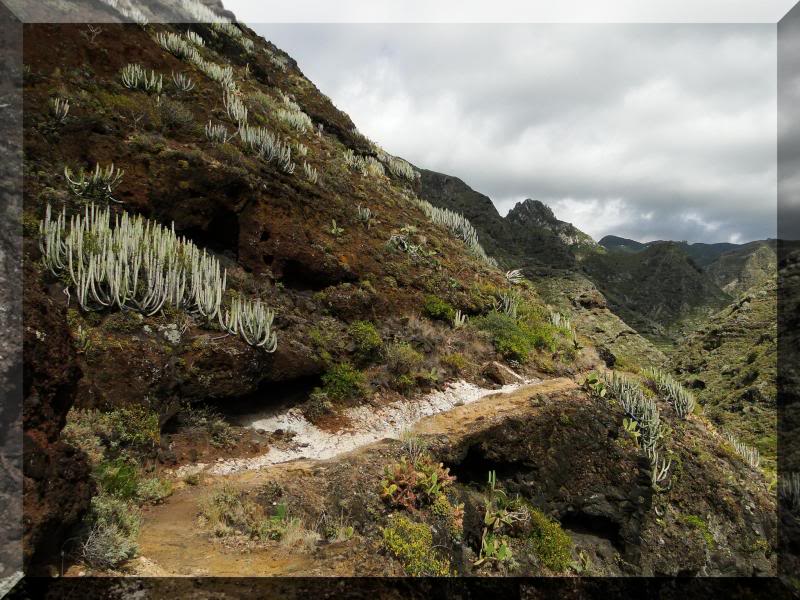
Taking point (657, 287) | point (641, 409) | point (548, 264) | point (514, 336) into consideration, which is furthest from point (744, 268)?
point (641, 409)

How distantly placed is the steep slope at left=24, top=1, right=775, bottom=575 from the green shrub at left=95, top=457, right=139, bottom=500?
3cm

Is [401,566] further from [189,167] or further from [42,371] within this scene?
[189,167]

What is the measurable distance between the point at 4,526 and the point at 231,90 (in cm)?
1544

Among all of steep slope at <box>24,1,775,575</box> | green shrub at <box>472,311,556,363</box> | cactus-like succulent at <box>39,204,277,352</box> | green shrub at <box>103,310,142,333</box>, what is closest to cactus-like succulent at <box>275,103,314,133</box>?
steep slope at <box>24,1,775,575</box>

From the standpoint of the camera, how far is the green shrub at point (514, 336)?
12.2m

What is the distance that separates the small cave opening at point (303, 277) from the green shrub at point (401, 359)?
230 centimetres

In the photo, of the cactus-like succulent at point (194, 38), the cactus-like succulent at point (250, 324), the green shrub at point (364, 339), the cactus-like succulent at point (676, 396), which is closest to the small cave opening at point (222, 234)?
the cactus-like succulent at point (250, 324)

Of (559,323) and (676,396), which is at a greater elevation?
(559,323)

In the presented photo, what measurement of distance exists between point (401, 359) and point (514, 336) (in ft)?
13.9

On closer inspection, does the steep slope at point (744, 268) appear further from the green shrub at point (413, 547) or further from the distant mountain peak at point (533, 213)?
the green shrub at point (413, 547)

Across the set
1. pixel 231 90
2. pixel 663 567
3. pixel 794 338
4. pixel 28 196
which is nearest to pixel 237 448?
pixel 28 196

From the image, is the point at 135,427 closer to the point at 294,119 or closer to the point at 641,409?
the point at 641,409

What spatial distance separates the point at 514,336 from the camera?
12.7 meters

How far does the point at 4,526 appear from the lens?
2812mm
